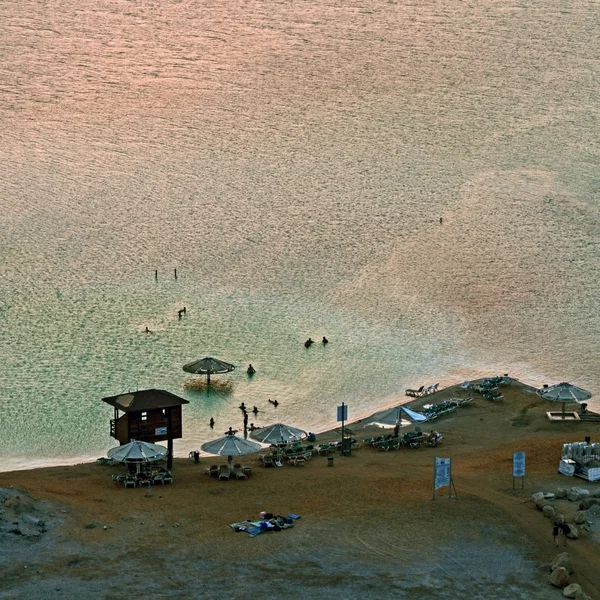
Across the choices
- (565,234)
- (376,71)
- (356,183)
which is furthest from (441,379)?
(376,71)

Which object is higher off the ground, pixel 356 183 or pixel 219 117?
pixel 219 117

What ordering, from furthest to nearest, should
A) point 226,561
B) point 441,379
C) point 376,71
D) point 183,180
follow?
point 376,71 → point 183,180 → point 441,379 → point 226,561

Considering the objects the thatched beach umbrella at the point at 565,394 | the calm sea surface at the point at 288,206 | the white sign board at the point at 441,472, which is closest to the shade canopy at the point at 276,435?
the calm sea surface at the point at 288,206

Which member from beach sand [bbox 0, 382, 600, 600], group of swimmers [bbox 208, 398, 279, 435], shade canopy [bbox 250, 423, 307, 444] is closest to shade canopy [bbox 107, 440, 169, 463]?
beach sand [bbox 0, 382, 600, 600]

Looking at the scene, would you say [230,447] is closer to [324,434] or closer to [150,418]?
[150,418]

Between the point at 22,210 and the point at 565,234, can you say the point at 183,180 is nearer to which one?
the point at 22,210

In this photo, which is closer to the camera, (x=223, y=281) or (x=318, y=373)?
(x=318, y=373)

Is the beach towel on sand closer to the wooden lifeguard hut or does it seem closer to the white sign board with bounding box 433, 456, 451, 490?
the white sign board with bounding box 433, 456, 451, 490

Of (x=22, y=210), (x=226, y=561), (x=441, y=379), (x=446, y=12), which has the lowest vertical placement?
(x=226, y=561)
